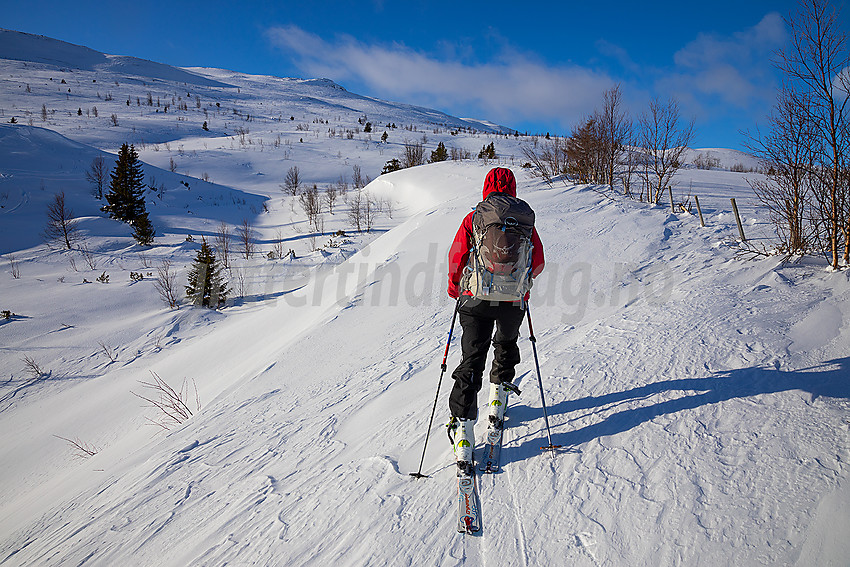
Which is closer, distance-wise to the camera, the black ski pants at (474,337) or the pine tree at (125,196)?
the black ski pants at (474,337)

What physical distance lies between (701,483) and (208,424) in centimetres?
416

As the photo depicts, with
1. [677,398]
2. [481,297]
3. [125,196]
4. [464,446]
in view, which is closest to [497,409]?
[464,446]

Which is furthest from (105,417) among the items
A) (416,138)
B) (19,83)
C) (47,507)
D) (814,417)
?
(19,83)

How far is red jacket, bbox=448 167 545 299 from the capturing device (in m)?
2.46

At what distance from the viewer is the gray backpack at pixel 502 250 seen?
7.45ft

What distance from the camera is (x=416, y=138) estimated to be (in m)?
56.8

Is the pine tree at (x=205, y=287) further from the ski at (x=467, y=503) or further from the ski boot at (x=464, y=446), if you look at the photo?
the ski at (x=467, y=503)

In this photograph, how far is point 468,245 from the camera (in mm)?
2457

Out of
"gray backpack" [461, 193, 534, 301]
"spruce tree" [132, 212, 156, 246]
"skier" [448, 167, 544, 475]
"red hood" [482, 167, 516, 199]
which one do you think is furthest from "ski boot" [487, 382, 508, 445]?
"spruce tree" [132, 212, 156, 246]

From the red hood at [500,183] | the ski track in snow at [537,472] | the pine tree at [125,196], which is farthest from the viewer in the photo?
the pine tree at [125,196]

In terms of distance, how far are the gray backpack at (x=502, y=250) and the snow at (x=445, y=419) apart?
1189mm

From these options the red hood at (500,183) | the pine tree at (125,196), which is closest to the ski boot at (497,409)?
the red hood at (500,183)

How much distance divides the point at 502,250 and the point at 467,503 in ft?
5.00

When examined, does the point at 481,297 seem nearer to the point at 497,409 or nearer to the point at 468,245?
the point at 468,245
